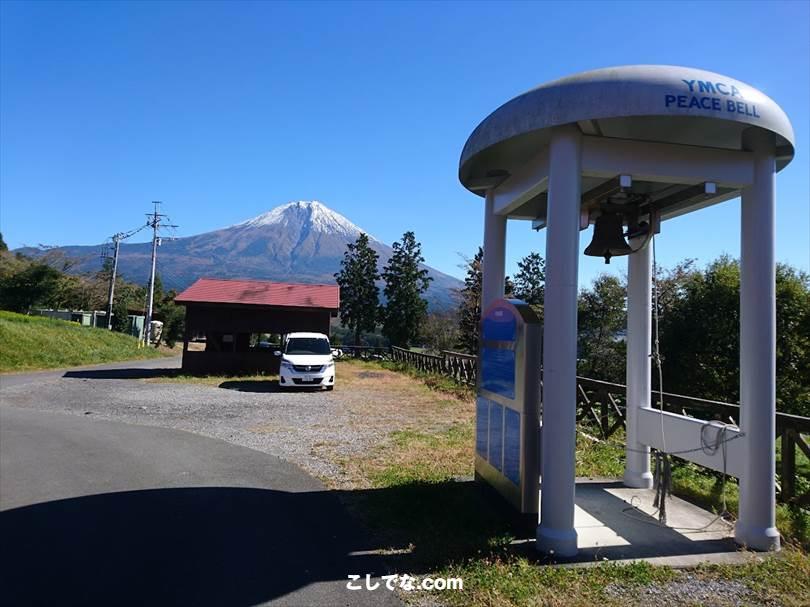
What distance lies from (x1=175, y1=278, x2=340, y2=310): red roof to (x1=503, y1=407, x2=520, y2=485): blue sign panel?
662 inches

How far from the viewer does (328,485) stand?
6234 mm

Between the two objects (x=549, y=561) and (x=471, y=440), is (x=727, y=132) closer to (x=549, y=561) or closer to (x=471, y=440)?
(x=549, y=561)

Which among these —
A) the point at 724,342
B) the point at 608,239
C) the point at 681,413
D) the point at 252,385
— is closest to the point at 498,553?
the point at 608,239

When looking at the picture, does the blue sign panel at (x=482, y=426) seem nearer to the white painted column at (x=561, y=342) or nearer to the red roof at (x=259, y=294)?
the white painted column at (x=561, y=342)

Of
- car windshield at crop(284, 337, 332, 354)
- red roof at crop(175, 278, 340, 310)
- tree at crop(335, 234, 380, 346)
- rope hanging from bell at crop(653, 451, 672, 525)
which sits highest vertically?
tree at crop(335, 234, 380, 346)

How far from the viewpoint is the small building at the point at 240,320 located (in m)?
20.7

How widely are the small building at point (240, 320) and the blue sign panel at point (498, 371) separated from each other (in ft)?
52.7

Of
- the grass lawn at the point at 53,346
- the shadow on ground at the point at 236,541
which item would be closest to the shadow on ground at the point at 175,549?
the shadow on ground at the point at 236,541

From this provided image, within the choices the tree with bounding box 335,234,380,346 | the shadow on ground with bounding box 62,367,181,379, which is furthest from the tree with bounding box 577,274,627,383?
the tree with bounding box 335,234,380,346

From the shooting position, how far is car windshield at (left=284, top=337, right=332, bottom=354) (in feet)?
59.2

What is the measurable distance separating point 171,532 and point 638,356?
16.9 ft

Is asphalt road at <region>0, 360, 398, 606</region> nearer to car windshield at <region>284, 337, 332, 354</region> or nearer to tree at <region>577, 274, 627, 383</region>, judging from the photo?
car windshield at <region>284, 337, 332, 354</region>

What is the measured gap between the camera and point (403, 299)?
47125 millimetres

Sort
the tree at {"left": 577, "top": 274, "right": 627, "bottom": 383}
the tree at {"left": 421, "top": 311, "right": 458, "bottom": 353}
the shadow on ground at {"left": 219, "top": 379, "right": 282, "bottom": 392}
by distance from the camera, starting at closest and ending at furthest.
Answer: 1. the shadow on ground at {"left": 219, "top": 379, "right": 282, "bottom": 392}
2. the tree at {"left": 577, "top": 274, "right": 627, "bottom": 383}
3. the tree at {"left": 421, "top": 311, "right": 458, "bottom": 353}
